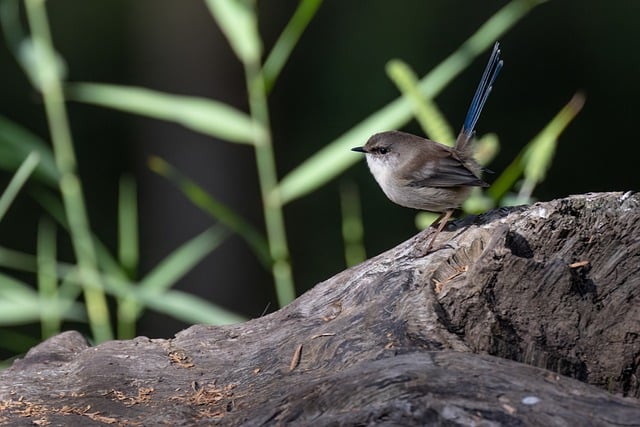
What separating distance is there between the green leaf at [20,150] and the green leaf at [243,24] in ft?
2.49

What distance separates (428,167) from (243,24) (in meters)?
0.80

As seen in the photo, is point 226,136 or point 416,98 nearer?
point 416,98

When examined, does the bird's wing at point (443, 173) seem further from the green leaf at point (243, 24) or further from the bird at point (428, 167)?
the green leaf at point (243, 24)

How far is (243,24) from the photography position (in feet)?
11.6

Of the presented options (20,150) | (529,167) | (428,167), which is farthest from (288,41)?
(20,150)

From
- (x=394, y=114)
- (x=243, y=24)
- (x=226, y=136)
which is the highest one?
(x=243, y=24)

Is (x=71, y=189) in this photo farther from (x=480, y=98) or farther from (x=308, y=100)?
(x=308, y=100)

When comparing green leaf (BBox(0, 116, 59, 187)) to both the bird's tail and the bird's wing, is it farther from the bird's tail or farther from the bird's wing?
the bird's tail

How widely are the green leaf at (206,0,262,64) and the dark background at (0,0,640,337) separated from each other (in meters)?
4.14

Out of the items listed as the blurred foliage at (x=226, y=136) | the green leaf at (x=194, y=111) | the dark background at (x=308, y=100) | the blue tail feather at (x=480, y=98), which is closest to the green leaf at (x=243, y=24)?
the blurred foliage at (x=226, y=136)

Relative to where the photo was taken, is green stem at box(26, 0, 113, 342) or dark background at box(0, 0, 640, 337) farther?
dark background at box(0, 0, 640, 337)

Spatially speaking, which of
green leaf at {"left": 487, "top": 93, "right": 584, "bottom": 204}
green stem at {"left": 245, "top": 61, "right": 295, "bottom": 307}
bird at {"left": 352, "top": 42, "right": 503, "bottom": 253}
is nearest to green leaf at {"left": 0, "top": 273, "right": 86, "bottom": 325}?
green stem at {"left": 245, "top": 61, "right": 295, "bottom": 307}

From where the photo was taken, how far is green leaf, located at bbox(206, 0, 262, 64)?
Answer: 139 inches

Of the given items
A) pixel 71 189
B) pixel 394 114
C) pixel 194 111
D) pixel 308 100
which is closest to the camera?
pixel 394 114
